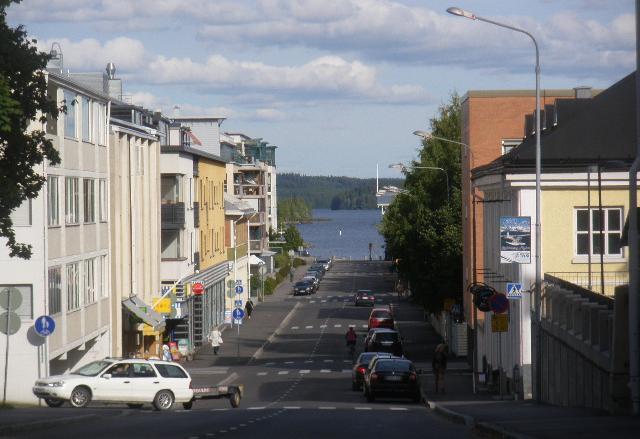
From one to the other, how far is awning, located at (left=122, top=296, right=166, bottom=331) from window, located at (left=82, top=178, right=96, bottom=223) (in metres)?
6.18

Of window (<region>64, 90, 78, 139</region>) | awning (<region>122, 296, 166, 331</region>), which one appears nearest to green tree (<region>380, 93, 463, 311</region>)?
awning (<region>122, 296, 166, 331</region>)

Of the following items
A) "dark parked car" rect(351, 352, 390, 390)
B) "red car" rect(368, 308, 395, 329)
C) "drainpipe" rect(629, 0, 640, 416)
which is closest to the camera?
"drainpipe" rect(629, 0, 640, 416)

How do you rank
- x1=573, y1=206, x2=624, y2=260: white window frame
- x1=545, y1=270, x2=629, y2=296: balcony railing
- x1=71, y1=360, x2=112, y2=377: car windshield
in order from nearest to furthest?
x1=71, y1=360, x2=112, y2=377: car windshield
x1=545, y1=270, x2=629, y2=296: balcony railing
x1=573, y1=206, x2=624, y2=260: white window frame

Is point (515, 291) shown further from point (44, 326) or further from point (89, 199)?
point (89, 199)

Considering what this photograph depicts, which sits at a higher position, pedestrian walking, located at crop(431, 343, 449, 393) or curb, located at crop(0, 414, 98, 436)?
curb, located at crop(0, 414, 98, 436)

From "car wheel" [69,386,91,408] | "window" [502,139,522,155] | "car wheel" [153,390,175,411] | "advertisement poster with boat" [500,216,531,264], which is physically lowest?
"car wheel" [153,390,175,411]

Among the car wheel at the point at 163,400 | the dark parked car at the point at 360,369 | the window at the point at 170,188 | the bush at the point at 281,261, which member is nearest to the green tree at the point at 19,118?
the car wheel at the point at 163,400

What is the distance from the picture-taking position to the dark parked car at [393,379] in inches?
1387

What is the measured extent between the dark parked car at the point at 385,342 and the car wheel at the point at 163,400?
70.5 feet

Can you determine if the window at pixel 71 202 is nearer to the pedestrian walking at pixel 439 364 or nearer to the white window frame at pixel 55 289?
the white window frame at pixel 55 289

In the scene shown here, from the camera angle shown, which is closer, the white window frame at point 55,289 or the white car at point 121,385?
the white car at point 121,385

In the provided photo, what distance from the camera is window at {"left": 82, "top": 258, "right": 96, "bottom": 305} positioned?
136 feet

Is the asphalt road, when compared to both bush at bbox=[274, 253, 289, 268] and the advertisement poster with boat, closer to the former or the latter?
the advertisement poster with boat

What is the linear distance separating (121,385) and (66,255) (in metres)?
9.43
